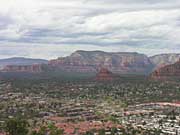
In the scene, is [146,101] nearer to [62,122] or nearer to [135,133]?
[62,122]

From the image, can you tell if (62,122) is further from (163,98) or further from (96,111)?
(163,98)

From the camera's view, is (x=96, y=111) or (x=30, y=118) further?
(x=96, y=111)

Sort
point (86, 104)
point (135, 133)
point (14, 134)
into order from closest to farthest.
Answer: point (14, 134), point (135, 133), point (86, 104)

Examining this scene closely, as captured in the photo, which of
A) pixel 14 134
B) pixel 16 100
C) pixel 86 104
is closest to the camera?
pixel 14 134

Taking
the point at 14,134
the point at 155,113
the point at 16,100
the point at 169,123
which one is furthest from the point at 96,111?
the point at 14,134

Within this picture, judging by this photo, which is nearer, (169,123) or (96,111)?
(169,123)

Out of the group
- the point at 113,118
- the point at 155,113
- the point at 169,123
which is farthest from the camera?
the point at 155,113

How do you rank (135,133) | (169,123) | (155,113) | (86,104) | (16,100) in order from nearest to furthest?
1. (135,133)
2. (169,123)
3. (155,113)
4. (86,104)
5. (16,100)

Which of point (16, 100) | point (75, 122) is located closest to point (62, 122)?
point (75, 122)

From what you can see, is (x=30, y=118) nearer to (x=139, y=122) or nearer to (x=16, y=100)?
(x=139, y=122)
